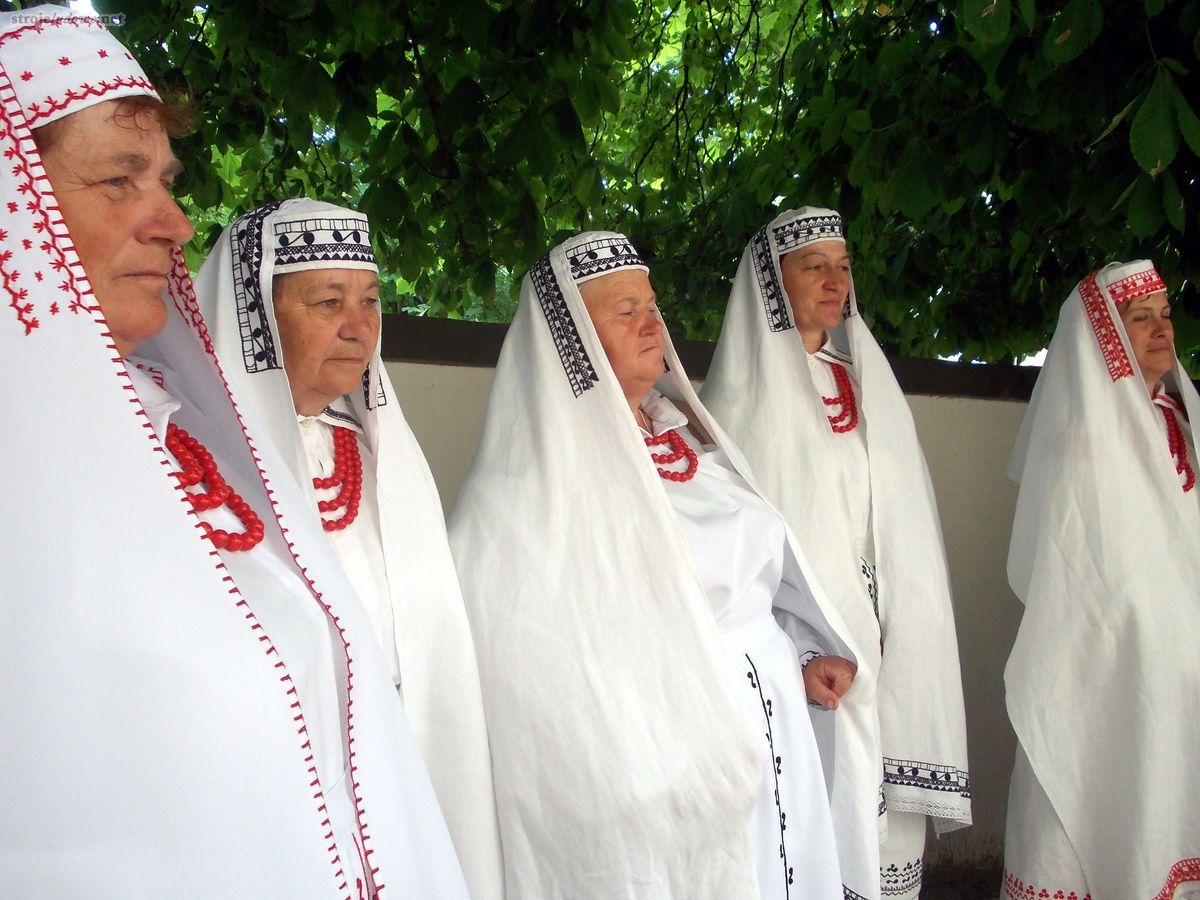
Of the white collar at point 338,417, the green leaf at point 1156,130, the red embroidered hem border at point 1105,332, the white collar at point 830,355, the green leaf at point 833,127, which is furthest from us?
the green leaf at point 833,127

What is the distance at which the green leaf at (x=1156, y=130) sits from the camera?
3172 mm

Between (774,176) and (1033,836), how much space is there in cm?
344

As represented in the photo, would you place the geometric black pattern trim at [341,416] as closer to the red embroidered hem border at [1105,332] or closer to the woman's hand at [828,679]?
the woman's hand at [828,679]

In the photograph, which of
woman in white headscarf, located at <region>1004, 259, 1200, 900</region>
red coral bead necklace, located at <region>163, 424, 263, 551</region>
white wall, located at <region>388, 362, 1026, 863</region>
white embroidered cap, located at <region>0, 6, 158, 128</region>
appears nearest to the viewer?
white embroidered cap, located at <region>0, 6, 158, 128</region>

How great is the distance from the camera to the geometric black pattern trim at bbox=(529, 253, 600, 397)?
2.92 meters

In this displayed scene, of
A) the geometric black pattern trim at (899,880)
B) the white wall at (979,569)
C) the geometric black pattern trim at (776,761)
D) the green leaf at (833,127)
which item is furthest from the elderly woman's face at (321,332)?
the white wall at (979,569)

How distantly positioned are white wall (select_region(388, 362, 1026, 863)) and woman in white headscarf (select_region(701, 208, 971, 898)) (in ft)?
5.24

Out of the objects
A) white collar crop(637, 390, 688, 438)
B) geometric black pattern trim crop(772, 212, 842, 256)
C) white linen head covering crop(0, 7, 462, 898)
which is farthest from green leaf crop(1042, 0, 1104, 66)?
white linen head covering crop(0, 7, 462, 898)

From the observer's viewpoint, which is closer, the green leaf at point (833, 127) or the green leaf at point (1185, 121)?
the green leaf at point (1185, 121)

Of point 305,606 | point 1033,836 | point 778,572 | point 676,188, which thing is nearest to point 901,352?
point 676,188

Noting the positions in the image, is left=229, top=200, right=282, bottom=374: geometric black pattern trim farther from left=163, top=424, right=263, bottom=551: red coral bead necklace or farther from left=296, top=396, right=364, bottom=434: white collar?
left=163, top=424, right=263, bottom=551: red coral bead necklace

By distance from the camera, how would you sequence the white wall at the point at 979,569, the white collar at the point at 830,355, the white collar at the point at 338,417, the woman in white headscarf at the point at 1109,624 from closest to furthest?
the white collar at the point at 338,417 < the woman in white headscarf at the point at 1109,624 < the white collar at the point at 830,355 < the white wall at the point at 979,569

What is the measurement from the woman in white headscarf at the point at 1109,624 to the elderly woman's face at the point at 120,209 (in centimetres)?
303

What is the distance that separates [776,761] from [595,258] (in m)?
1.32
